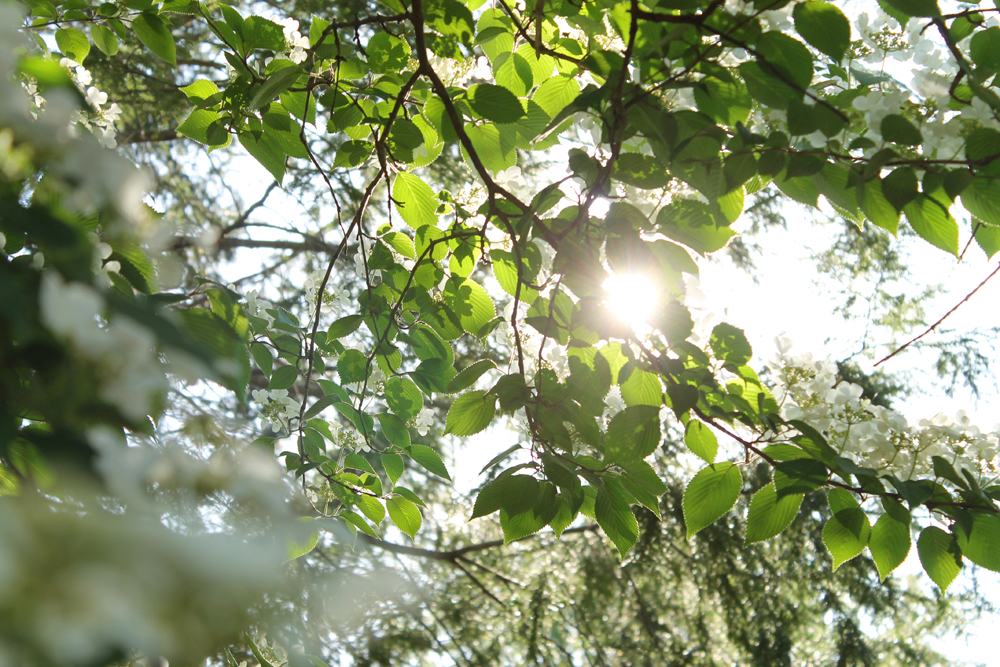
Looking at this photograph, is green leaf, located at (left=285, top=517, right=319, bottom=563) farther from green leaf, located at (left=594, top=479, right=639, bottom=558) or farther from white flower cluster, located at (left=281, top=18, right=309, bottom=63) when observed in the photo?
white flower cluster, located at (left=281, top=18, right=309, bottom=63)

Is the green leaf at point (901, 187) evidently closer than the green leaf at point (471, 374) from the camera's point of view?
Yes

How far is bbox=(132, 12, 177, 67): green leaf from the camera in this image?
3.71 feet

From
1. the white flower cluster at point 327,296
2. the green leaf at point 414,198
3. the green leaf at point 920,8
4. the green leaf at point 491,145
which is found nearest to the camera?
the green leaf at point 920,8

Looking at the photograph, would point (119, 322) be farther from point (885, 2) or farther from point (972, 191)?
point (972, 191)

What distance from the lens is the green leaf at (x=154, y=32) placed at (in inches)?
44.5

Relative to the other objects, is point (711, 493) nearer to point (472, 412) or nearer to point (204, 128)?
point (472, 412)

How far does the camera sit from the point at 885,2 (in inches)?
28.6

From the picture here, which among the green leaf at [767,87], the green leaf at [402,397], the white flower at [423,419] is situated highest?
the white flower at [423,419]

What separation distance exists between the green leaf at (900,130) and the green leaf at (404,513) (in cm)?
98

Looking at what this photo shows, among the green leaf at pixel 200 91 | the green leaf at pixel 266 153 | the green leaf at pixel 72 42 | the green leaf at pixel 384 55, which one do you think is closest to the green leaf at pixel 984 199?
the green leaf at pixel 384 55

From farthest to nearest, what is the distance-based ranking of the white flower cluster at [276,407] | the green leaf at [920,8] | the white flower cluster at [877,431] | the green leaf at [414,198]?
the white flower cluster at [276,407] → the green leaf at [414,198] → the white flower cluster at [877,431] → the green leaf at [920,8]

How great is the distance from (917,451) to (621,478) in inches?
18.9

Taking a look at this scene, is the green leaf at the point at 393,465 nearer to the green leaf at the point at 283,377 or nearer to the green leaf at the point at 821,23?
the green leaf at the point at 283,377

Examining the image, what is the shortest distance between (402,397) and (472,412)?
10.1 inches
